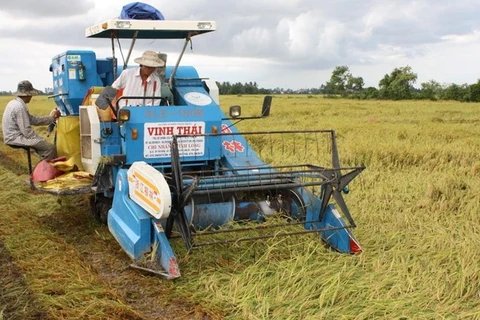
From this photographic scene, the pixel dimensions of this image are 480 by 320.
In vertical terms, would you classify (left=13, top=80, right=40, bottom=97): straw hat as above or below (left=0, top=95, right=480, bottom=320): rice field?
above

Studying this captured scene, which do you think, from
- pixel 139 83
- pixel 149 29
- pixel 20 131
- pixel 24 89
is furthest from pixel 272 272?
pixel 24 89

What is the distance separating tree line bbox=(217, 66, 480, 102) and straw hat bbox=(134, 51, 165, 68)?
43499 millimetres

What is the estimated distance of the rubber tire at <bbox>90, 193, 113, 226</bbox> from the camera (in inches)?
220

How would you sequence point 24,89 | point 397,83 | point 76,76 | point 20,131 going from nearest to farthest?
1. point 76,76
2. point 20,131
3. point 24,89
4. point 397,83

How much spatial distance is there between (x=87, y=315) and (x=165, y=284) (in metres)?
0.72

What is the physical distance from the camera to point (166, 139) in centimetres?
506

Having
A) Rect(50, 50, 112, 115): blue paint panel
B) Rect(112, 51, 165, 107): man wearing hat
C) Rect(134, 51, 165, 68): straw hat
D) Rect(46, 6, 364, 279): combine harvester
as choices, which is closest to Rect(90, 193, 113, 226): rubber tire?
Rect(46, 6, 364, 279): combine harvester

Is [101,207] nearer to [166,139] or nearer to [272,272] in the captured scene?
[166,139]

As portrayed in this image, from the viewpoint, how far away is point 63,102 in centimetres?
649

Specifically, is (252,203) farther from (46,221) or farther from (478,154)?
(478,154)

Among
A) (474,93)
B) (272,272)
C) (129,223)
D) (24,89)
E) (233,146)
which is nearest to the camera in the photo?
(272,272)

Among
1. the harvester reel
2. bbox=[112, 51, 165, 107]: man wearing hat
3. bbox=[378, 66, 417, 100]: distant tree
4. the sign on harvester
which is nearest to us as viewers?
the harvester reel

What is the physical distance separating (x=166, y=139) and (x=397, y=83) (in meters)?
58.9

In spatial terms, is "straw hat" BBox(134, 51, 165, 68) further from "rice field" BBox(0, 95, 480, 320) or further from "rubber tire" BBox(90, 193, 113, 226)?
"rice field" BBox(0, 95, 480, 320)
